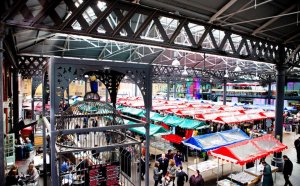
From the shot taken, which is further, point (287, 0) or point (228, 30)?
point (228, 30)

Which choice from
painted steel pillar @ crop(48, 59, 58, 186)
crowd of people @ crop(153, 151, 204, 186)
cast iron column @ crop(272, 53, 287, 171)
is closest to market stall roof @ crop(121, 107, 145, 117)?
crowd of people @ crop(153, 151, 204, 186)

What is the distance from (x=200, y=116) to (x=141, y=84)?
1259cm

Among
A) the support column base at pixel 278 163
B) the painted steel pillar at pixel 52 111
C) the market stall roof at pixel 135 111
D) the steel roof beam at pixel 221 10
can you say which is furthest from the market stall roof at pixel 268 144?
the market stall roof at pixel 135 111

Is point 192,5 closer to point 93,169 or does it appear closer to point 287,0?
point 287,0

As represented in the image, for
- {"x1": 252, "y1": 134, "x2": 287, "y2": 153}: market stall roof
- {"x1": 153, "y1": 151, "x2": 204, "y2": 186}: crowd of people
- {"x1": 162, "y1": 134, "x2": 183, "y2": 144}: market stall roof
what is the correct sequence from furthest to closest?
{"x1": 162, "y1": 134, "x2": 183, "y2": 144}: market stall roof
{"x1": 252, "y1": 134, "x2": 287, "y2": 153}: market stall roof
{"x1": 153, "y1": 151, "x2": 204, "y2": 186}: crowd of people

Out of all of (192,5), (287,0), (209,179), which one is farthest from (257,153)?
(192,5)

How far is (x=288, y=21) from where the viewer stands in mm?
8094

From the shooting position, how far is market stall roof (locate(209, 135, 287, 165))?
29.4 ft

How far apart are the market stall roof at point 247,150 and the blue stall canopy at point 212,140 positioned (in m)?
0.77

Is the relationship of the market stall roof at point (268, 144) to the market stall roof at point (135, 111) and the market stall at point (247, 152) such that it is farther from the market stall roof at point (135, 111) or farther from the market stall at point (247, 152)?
the market stall roof at point (135, 111)

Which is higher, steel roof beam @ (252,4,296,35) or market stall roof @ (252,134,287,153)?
steel roof beam @ (252,4,296,35)

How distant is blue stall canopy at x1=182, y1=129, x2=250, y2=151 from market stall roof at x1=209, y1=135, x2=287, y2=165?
2.54 feet

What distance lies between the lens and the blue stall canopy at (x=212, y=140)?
10.4 m

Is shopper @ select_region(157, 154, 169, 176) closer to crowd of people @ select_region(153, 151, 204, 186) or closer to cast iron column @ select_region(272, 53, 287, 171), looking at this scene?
crowd of people @ select_region(153, 151, 204, 186)
